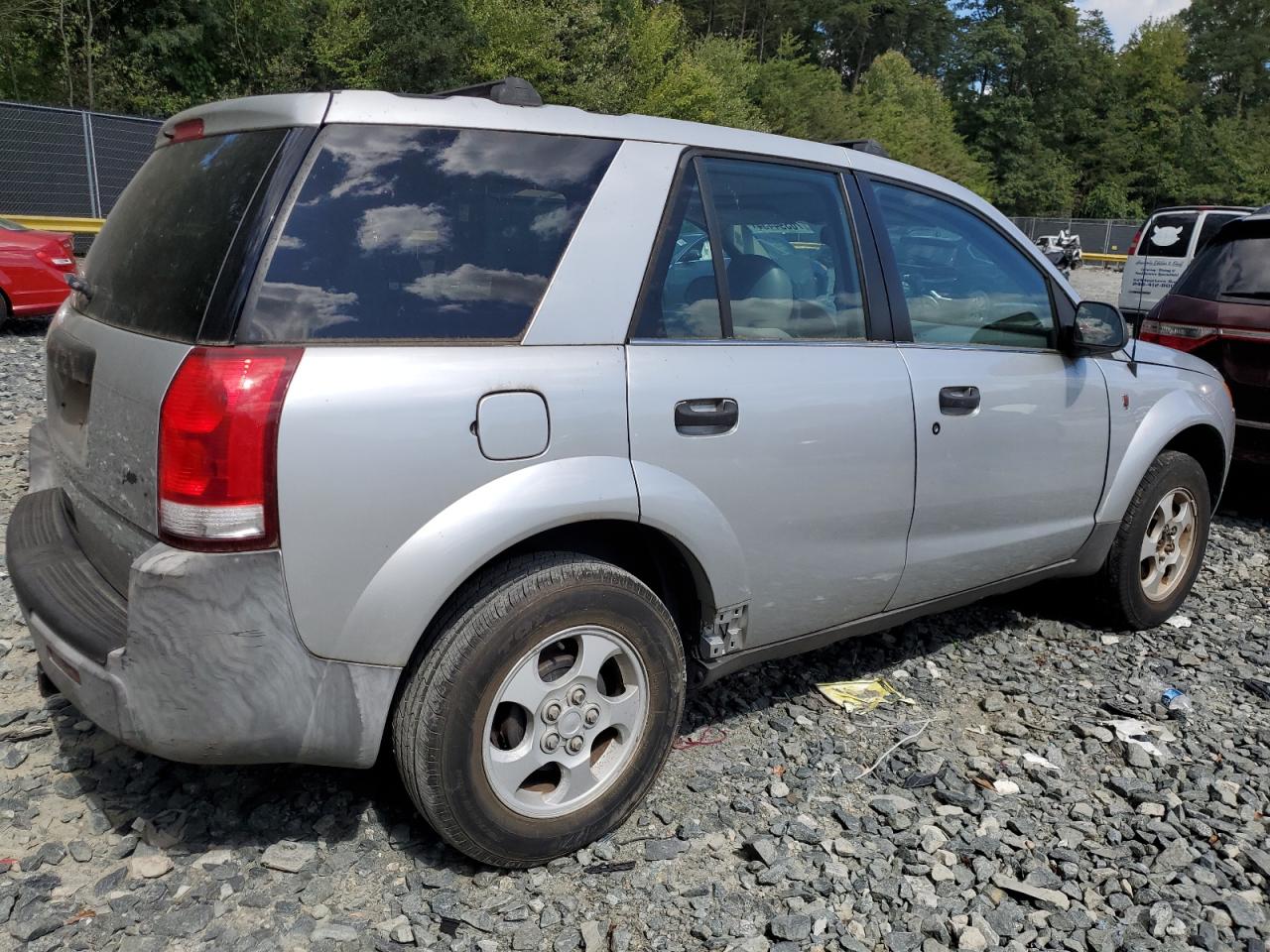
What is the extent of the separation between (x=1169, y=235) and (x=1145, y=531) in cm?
1332

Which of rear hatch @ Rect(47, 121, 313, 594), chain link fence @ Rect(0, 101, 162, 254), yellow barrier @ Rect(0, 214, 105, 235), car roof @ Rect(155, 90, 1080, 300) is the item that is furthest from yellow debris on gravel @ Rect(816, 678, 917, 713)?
chain link fence @ Rect(0, 101, 162, 254)

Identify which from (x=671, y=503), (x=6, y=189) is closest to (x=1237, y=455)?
(x=671, y=503)

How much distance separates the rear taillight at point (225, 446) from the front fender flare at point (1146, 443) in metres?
3.24

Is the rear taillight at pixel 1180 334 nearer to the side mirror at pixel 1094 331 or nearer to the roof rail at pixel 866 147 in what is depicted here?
the side mirror at pixel 1094 331

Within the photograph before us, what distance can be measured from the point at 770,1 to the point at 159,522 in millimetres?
67674

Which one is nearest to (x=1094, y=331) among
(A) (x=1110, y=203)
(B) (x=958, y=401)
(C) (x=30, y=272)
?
(B) (x=958, y=401)

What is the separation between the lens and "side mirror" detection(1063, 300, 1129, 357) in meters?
3.76

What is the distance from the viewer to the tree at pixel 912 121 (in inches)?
2179

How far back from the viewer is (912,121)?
2297 inches

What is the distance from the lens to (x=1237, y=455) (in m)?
5.97

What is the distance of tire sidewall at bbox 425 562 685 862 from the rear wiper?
1498mm

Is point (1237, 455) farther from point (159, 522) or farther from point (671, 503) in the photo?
point (159, 522)

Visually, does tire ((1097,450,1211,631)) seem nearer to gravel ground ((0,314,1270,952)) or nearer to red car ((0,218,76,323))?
gravel ground ((0,314,1270,952))

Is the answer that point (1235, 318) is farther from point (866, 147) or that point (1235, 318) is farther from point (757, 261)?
point (757, 261)
